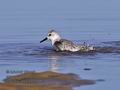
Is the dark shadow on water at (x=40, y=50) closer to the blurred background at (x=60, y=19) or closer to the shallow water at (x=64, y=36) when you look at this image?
the shallow water at (x=64, y=36)

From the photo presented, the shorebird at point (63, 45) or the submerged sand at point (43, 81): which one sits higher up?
the shorebird at point (63, 45)

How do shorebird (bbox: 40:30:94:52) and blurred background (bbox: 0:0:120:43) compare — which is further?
blurred background (bbox: 0:0:120:43)

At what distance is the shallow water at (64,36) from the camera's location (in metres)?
19.5

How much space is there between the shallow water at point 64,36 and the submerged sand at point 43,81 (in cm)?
38

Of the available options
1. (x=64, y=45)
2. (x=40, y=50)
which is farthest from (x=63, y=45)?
(x=40, y=50)

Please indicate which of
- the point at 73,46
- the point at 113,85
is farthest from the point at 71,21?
the point at 113,85

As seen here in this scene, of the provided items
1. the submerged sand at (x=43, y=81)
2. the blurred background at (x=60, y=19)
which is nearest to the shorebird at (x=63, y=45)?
the blurred background at (x=60, y=19)

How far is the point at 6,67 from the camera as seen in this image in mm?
19922

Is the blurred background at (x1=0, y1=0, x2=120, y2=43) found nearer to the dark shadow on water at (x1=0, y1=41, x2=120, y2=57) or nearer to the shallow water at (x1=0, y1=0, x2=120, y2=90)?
the shallow water at (x1=0, y1=0, x2=120, y2=90)

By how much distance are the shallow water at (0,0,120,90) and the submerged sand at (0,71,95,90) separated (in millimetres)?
380

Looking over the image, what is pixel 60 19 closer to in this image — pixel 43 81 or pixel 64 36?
pixel 64 36

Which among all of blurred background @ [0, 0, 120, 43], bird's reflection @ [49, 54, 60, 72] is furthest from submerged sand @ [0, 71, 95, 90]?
blurred background @ [0, 0, 120, 43]

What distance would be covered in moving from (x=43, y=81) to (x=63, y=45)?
6.71m

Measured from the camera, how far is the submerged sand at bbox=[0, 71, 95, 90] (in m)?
16.7
